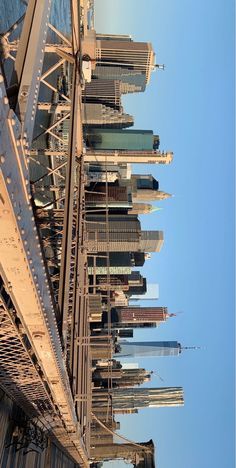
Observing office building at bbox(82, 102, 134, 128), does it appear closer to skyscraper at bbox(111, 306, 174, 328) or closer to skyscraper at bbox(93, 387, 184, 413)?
skyscraper at bbox(111, 306, 174, 328)

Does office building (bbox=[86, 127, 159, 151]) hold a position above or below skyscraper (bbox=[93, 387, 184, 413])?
above

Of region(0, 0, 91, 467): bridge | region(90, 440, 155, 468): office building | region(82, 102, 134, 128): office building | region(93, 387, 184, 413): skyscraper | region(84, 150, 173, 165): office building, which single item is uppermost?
region(82, 102, 134, 128): office building

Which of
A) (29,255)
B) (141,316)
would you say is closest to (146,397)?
(141,316)

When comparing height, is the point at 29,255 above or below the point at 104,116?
below

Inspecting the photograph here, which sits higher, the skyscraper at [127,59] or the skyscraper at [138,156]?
the skyscraper at [127,59]

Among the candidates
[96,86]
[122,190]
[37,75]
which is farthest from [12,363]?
[96,86]

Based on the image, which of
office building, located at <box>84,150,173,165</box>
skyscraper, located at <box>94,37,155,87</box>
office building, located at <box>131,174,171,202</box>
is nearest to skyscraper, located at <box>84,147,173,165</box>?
office building, located at <box>84,150,173,165</box>

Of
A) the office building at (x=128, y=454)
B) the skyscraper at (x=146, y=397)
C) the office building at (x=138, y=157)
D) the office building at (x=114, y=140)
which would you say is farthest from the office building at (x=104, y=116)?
the skyscraper at (x=146, y=397)

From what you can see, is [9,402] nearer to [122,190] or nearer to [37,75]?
[37,75]

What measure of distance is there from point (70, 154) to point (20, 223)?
831 centimetres

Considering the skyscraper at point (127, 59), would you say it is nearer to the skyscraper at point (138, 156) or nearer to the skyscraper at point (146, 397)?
the skyscraper at point (138, 156)

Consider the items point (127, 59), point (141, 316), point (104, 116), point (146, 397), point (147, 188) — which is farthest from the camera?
point (146, 397)

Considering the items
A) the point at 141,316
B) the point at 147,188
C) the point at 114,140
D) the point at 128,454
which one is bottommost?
the point at 128,454

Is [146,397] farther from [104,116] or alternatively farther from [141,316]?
[104,116]
